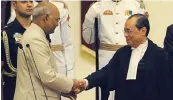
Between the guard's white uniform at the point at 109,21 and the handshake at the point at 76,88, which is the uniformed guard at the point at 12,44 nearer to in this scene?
the handshake at the point at 76,88

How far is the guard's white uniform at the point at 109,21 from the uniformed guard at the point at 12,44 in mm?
946

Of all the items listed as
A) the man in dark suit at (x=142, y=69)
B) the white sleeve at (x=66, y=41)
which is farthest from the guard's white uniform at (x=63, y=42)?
the man in dark suit at (x=142, y=69)

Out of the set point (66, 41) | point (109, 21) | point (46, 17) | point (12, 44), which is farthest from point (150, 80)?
point (66, 41)

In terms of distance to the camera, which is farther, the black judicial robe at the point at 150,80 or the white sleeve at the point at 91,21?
the white sleeve at the point at 91,21

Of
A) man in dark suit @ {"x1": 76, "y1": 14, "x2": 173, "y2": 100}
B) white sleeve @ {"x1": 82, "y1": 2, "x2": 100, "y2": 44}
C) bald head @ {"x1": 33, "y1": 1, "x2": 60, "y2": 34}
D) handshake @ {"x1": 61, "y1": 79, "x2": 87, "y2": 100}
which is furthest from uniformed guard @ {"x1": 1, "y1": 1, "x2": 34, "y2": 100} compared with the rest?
white sleeve @ {"x1": 82, "y1": 2, "x2": 100, "y2": 44}

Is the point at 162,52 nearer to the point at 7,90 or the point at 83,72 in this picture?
the point at 7,90

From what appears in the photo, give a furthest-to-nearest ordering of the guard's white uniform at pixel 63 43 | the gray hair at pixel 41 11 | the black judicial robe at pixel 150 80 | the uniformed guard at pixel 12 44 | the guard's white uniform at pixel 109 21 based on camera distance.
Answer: the guard's white uniform at pixel 63 43
the guard's white uniform at pixel 109 21
the uniformed guard at pixel 12 44
the black judicial robe at pixel 150 80
the gray hair at pixel 41 11

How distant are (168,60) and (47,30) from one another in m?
0.78

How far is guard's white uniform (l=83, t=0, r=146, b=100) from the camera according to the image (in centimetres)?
425

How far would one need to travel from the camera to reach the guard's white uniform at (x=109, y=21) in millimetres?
4250

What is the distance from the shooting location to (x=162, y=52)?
10.6ft

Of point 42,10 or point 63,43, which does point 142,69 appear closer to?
point 42,10

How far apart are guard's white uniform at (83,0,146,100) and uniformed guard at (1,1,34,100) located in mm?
946

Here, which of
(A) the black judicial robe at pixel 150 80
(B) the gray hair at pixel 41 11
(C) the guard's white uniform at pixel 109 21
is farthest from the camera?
(C) the guard's white uniform at pixel 109 21
